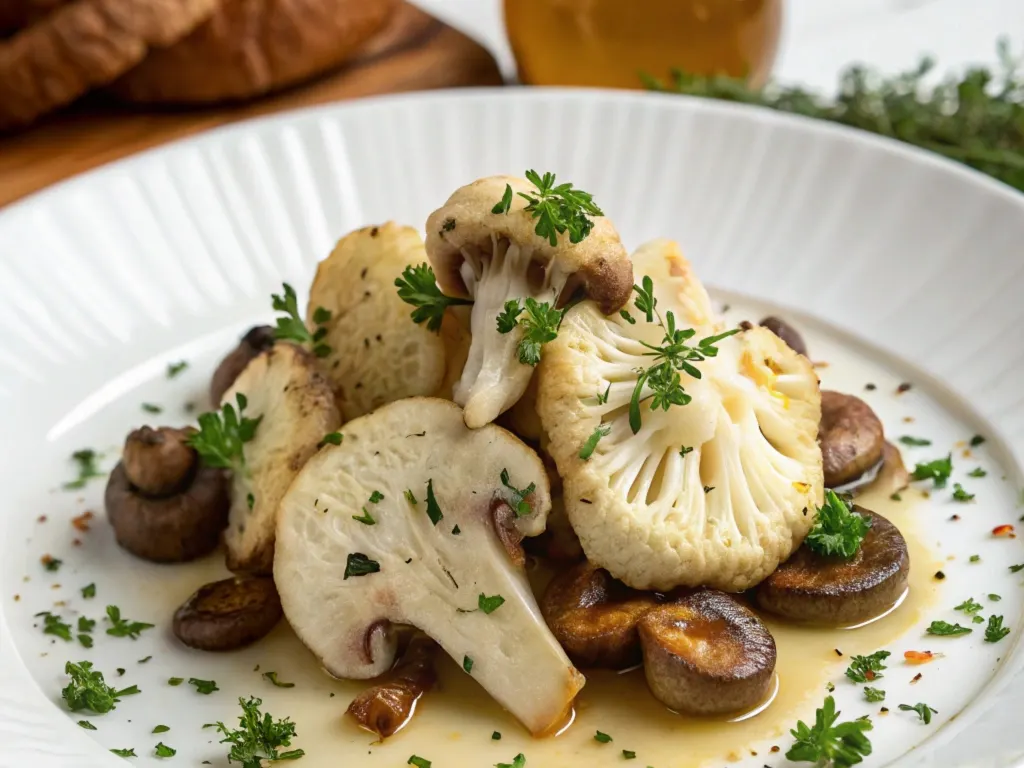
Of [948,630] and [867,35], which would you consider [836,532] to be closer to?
[948,630]

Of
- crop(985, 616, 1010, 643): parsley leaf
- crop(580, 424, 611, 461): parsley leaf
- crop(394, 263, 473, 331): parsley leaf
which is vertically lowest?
crop(985, 616, 1010, 643): parsley leaf

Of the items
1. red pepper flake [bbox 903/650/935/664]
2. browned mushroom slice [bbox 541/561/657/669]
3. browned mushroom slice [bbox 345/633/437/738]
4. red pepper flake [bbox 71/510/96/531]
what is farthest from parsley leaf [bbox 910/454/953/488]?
red pepper flake [bbox 71/510/96/531]

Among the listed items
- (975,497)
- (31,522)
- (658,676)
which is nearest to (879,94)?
(975,497)

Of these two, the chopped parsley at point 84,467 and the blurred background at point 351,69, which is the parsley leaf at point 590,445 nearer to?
the chopped parsley at point 84,467

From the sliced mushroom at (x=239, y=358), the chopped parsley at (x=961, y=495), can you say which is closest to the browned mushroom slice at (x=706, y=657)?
the chopped parsley at (x=961, y=495)

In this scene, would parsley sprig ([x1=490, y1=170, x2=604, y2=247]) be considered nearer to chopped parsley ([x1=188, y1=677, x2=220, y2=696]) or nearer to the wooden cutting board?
chopped parsley ([x1=188, y1=677, x2=220, y2=696])

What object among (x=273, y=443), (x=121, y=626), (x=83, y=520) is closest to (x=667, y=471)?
(x=273, y=443)
